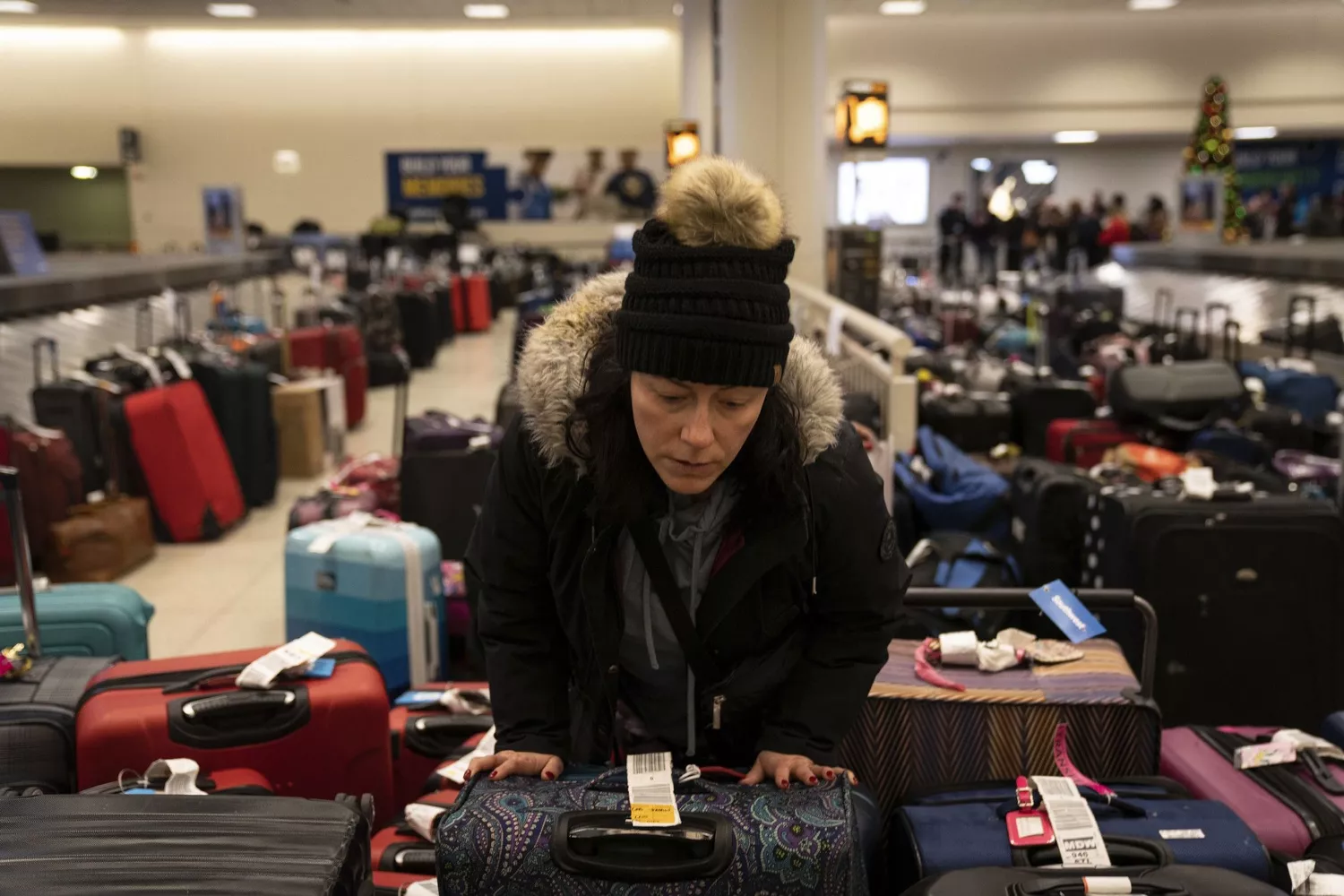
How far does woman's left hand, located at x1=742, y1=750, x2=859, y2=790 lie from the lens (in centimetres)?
171

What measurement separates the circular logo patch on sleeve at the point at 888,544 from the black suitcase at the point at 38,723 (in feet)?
4.92

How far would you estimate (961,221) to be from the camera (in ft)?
75.2

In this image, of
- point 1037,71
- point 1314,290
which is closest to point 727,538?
point 1314,290

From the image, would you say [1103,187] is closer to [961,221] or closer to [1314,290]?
[961,221]

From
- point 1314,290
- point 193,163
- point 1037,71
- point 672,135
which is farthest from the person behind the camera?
point 193,163

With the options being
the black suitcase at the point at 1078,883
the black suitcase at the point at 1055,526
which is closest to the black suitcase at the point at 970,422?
the black suitcase at the point at 1055,526

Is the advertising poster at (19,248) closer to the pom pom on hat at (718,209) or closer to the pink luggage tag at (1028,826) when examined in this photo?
the pom pom on hat at (718,209)

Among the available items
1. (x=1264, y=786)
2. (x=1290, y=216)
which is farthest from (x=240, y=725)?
(x=1290, y=216)

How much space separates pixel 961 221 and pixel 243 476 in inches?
714

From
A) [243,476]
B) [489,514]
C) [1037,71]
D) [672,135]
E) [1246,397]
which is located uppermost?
[1037,71]

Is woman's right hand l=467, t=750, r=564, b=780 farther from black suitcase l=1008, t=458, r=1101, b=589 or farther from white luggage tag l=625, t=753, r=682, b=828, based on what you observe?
black suitcase l=1008, t=458, r=1101, b=589

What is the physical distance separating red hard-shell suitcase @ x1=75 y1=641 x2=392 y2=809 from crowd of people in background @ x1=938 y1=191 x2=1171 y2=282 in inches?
729

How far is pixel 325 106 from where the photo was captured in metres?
22.4

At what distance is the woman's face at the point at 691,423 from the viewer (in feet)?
5.17
